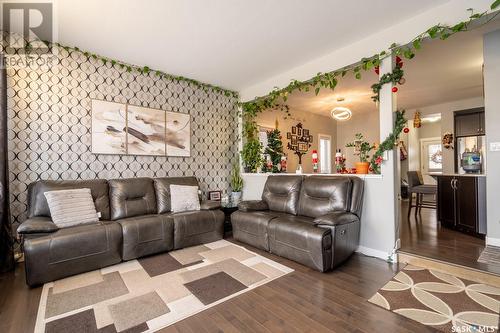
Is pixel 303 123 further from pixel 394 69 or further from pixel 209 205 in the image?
pixel 209 205

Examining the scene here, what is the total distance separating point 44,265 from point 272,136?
3908 mm

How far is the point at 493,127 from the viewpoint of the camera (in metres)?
2.74

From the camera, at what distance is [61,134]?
3.02 metres

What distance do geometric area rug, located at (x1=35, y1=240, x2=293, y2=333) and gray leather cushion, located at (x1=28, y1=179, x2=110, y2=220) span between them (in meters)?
0.83

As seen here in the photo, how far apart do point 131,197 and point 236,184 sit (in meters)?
2.04

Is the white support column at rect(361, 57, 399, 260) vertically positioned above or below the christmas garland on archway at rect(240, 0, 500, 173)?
below

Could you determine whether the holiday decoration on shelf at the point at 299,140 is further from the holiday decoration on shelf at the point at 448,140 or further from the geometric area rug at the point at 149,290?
the geometric area rug at the point at 149,290

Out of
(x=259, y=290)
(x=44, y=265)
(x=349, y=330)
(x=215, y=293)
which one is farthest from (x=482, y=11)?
(x=44, y=265)

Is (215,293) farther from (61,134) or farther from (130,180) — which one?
(61,134)

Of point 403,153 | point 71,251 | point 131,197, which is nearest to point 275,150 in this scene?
point 131,197

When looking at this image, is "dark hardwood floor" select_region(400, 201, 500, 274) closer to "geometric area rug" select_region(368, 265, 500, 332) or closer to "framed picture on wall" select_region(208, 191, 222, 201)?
"geometric area rug" select_region(368, 265, 500, 332)

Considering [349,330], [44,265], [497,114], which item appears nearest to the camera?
[349,330]

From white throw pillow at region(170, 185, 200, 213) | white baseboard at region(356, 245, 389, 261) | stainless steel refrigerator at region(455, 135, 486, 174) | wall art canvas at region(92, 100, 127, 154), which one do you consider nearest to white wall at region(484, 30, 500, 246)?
white baseboard at region(356, 245, 389, 261)

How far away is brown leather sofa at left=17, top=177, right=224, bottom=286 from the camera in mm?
2188
